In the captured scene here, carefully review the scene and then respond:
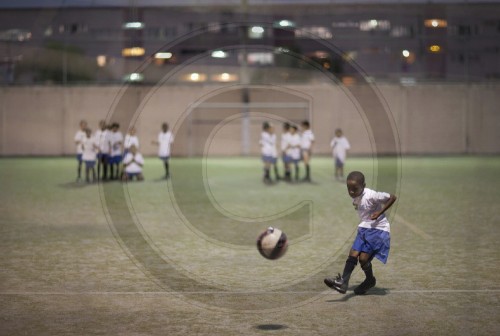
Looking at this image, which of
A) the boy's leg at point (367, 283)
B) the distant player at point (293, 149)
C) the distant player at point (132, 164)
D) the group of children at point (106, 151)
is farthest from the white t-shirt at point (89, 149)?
the boy's leg at point (367, 283)

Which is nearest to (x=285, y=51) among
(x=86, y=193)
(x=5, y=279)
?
(x=86, y=193)

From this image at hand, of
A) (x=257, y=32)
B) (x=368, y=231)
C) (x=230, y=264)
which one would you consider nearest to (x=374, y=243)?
(x=368, y=231)

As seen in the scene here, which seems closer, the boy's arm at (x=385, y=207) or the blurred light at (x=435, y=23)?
the boy's arm at (x=385, y=207)

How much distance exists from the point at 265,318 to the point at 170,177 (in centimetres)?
1989

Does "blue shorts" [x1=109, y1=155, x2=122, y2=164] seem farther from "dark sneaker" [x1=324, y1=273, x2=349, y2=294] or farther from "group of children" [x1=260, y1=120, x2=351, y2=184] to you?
"dark sneaker" [x1=324, y1=273, x2=349, y2=294]

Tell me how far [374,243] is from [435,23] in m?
36.9

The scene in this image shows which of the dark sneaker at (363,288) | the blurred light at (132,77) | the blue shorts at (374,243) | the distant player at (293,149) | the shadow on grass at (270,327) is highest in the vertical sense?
the blurred light at (132,77)

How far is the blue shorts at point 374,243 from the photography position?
28.7ft

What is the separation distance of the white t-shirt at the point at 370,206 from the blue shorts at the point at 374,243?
Result: 2.7 inches

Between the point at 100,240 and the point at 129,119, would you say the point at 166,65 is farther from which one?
the point at 100,240

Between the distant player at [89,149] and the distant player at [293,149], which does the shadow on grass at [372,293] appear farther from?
the distant player at [89,149]

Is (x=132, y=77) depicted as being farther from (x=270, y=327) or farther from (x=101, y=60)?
(x=270, y=327)

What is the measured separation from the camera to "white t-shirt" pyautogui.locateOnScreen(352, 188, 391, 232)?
875 cm

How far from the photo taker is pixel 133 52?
43.6m
